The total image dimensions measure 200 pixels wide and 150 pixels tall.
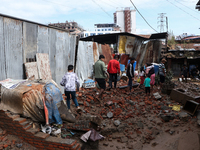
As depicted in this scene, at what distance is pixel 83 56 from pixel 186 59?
39.2 ft

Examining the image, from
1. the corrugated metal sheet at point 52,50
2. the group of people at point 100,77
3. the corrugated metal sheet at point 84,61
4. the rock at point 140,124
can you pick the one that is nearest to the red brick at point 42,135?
the group of people at point 100,77

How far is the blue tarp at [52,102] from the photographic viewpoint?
13.5 ft

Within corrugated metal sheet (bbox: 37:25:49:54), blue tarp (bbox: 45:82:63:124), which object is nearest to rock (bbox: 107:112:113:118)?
blue tarp (bbox: 45:82:63:124)

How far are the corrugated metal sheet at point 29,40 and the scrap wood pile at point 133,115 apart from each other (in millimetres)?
2513

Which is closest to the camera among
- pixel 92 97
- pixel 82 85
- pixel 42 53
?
pixel 42 53

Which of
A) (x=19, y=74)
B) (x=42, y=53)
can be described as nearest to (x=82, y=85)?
(x=42, y=53)

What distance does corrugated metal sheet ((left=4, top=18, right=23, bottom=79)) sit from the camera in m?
4.91

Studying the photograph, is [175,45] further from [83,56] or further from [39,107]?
[39,107]

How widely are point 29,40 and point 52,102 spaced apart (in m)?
2.64

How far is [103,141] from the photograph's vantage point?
4.74 meters

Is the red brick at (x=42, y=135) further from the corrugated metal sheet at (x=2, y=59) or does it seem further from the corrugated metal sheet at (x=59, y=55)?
the corrugated metal sheet at (x=59, y=55)

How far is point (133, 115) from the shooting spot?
6.07 meters

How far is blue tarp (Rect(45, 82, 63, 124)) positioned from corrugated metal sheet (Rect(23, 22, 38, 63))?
1.95 meters

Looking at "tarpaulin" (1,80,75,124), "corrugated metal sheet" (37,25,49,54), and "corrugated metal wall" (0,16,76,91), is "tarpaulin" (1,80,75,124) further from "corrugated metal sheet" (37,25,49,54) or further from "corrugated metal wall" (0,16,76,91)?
"corrugated metal sheet" (37,25,49,54)
